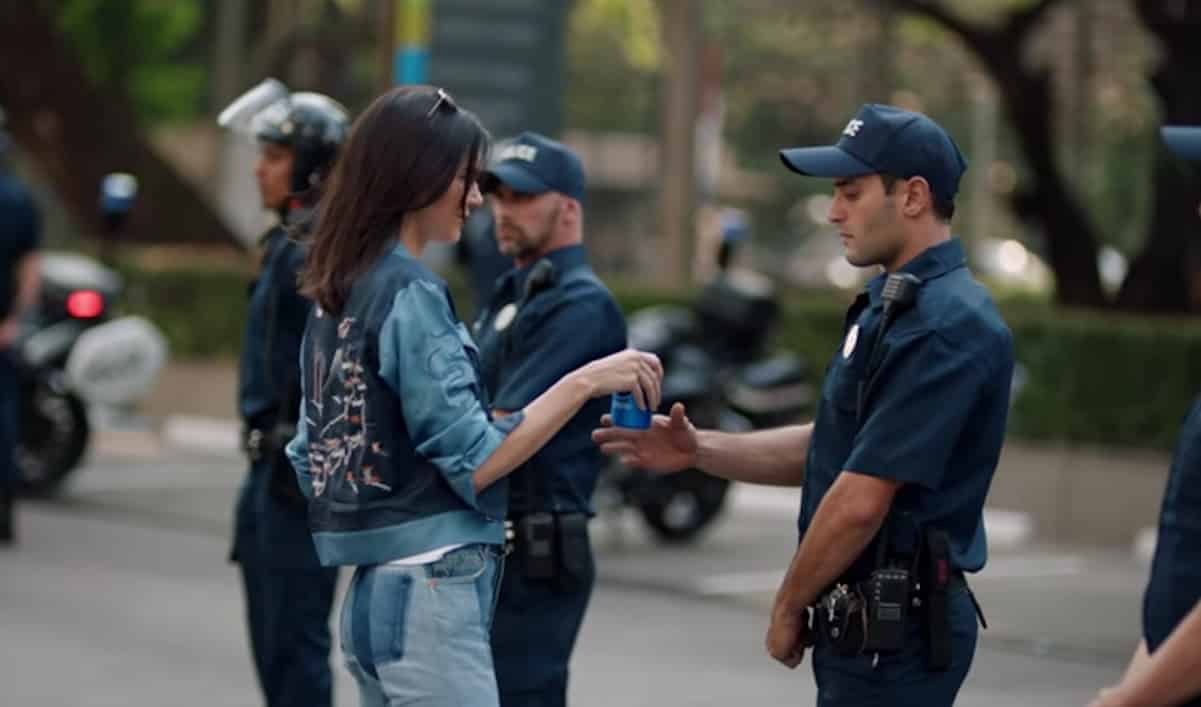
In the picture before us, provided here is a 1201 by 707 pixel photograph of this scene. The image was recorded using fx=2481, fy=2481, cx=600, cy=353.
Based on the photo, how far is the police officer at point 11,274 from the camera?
36.7 ft

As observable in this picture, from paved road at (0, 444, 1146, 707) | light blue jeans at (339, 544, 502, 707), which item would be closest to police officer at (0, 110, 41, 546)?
paved road at (0, 444, 1146, 707)

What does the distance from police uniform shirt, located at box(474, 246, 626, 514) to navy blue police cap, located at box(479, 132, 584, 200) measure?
17cm

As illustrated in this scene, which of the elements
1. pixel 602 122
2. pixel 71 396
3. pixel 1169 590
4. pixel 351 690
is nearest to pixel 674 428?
pixel 1169 590

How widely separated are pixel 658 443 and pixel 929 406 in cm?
91

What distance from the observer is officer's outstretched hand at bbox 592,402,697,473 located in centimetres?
511

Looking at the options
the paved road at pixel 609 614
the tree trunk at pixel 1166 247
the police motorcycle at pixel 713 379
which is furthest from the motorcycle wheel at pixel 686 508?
the tree trunk at pixel 1166 247

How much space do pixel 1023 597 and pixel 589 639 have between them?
2.55 meters

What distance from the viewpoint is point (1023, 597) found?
1155cm

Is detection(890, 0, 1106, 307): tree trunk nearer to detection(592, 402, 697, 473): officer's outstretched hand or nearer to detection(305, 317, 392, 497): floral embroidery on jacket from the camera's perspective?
detection(592, 402, 697, 473): officer's outstretched hand

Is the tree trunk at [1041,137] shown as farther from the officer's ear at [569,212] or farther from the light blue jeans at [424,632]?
the light blue jeans at [424,632]

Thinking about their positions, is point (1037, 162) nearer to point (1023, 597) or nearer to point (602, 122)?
point (1023, 597)

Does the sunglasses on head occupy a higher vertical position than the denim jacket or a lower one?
higher

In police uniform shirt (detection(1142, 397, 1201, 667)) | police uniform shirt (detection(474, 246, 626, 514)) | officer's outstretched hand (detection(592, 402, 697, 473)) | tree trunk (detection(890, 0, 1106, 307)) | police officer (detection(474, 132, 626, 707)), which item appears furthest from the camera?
tree trunk (detection(890, 0, 1106, 307))

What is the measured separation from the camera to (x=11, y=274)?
11320 mm
